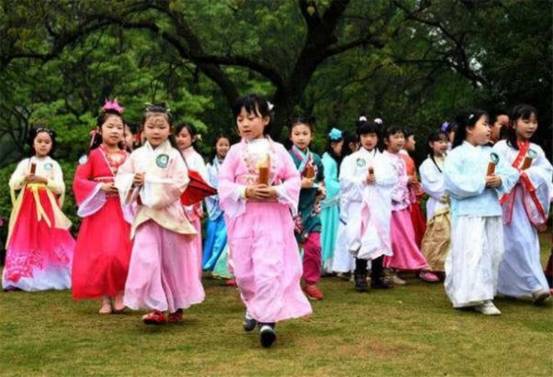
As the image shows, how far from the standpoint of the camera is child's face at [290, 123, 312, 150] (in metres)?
8.09

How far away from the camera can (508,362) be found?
545 centimetres

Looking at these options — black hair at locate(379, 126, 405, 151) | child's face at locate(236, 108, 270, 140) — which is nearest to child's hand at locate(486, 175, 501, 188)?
child's face at locate(236, 108, 270, 140)

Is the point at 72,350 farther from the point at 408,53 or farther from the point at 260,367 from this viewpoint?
the point at 408,53

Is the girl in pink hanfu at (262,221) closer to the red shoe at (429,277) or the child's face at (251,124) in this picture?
the child's face at (251,124)

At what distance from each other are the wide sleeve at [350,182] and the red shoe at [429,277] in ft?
4.87

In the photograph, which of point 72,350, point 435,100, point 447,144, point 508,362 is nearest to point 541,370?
point 508,362

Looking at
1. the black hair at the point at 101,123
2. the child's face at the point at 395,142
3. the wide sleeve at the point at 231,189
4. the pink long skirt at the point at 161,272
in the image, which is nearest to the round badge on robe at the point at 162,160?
the pink long skirt at the point at 161,272

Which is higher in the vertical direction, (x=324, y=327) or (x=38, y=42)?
(x=38, y=42)

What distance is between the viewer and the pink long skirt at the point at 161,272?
652cm

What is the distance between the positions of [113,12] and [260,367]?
10.9m

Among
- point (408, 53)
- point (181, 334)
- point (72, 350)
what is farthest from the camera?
point (408, 53)

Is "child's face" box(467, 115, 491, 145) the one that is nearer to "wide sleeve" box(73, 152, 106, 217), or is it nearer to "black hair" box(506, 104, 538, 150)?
"black hair" box(506, 104, 538, 150)

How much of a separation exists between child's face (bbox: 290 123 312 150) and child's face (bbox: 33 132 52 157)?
128 inches

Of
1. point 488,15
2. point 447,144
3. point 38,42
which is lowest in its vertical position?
point 447,144
